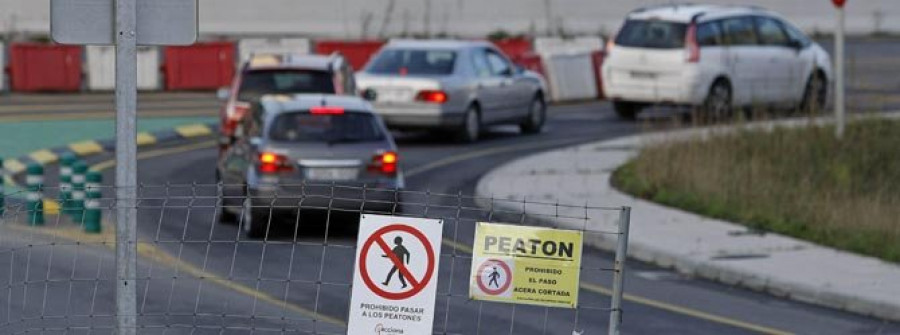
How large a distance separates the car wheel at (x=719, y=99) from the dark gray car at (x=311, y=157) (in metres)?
11.5

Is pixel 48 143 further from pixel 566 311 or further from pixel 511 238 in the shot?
pixel 511 238

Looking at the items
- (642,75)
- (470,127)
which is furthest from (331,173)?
(642,75)

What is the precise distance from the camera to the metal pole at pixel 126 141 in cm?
773

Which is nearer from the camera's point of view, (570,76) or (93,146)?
(93,146)

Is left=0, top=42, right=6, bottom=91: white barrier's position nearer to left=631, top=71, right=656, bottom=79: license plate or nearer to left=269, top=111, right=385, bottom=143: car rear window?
left=631, top=71, right=656, bottom=79: license plate

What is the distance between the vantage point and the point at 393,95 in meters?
27.1

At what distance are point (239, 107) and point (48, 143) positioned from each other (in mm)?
4872

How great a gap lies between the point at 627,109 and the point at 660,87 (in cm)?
144

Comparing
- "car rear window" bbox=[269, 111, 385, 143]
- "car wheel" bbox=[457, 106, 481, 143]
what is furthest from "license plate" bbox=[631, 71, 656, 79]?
"car rear window" bbox=[269, 111, 385, 143]

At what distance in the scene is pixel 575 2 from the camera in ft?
164

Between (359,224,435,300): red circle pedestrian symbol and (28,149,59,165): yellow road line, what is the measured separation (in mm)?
17348

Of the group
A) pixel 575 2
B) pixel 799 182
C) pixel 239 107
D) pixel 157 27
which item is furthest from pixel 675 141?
pixel 575 2

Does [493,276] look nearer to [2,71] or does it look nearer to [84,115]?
[84,115]

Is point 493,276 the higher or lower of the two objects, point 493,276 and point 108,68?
the higher
